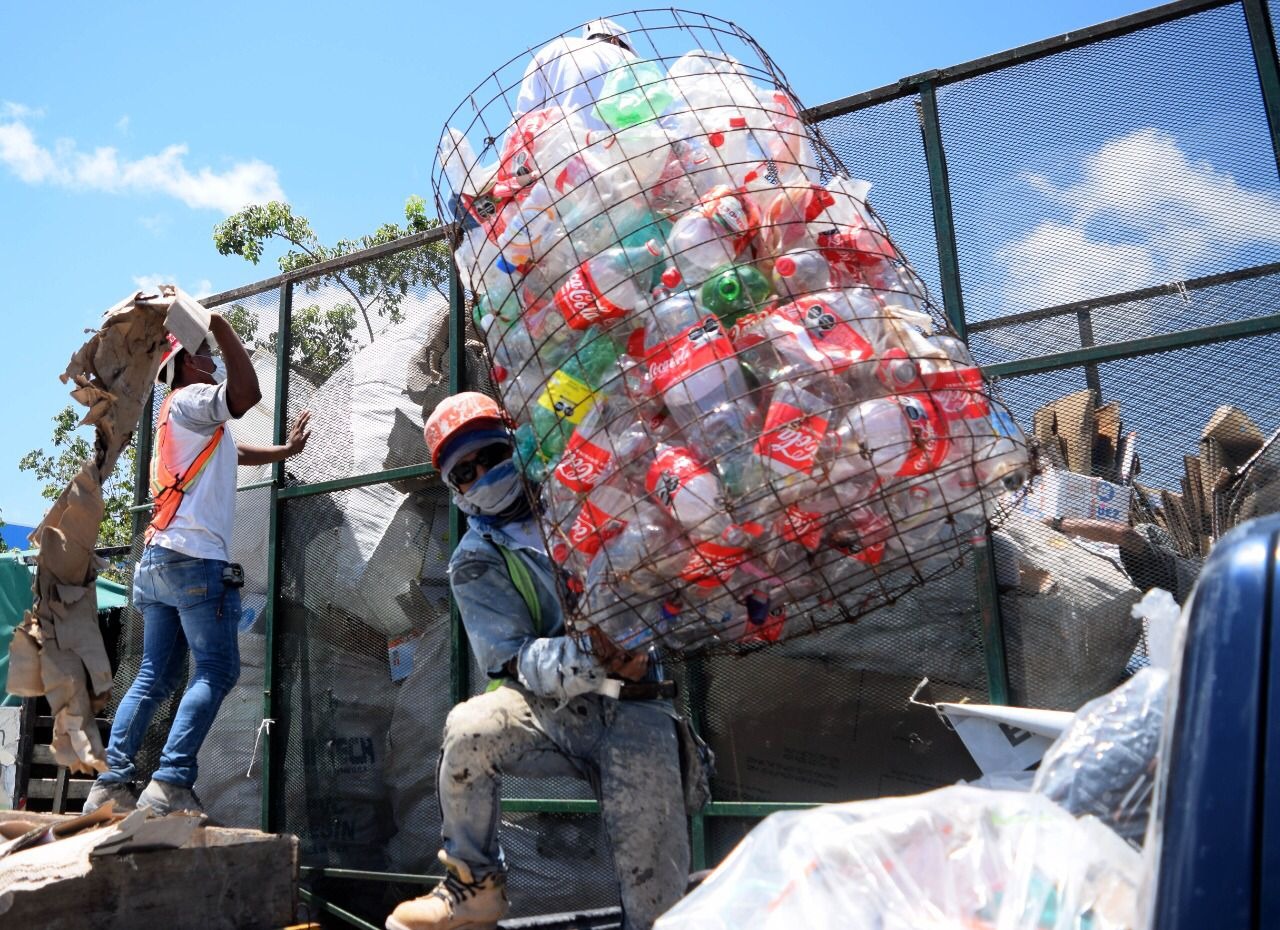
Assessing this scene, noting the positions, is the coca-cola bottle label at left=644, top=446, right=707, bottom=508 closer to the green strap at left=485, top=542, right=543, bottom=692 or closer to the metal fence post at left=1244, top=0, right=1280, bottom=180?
the green strap at left=485, top=542, right=543, bottom=692

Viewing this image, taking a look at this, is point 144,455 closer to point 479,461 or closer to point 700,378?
point 479,461

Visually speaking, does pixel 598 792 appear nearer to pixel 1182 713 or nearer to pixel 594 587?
pixel 594 587

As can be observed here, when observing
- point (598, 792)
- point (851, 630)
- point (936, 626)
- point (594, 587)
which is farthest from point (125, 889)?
point (936, 626)

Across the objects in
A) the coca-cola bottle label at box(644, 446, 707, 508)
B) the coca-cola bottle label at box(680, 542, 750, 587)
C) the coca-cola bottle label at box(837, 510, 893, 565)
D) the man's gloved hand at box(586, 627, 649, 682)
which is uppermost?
the coca-cola bottle label at box(644, 446, 707, 508)

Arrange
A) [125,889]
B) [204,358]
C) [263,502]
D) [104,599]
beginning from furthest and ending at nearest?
[104,599]
[263,502]
[204,358]
[125,889]

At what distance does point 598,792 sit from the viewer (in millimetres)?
3008

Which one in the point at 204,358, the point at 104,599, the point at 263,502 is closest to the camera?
the point at 204,358

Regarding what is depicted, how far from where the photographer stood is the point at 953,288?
386 centimetres

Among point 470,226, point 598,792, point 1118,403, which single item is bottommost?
point 598,792

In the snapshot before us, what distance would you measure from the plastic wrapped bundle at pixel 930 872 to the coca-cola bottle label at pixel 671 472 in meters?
0.87

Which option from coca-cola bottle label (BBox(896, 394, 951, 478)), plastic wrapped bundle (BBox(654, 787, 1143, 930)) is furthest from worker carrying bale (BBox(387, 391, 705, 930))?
plastic wrapped bundle (BBox(654, 787, 1143, 930))

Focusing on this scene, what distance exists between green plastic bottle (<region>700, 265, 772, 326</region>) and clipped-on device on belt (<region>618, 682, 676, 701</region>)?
3.41ft

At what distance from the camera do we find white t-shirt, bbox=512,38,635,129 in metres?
2.86

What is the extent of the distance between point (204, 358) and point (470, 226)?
248cm
